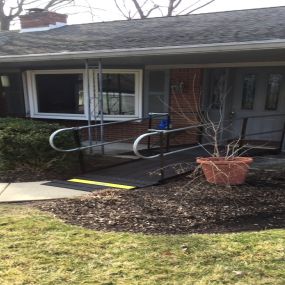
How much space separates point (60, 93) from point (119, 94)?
6.65 ft

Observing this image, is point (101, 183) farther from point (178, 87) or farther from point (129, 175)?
point (178, 87)

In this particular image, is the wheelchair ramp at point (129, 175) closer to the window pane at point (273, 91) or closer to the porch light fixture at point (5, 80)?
the window pane at point (273, 91)

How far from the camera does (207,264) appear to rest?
→ 3.25m

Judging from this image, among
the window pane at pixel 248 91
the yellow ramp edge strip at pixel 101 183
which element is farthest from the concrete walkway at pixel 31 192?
the window pane at pixel 248 91

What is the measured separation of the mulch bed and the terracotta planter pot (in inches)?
5.9

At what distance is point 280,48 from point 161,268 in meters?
4.25

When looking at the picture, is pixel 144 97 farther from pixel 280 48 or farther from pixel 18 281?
pixel 18 281

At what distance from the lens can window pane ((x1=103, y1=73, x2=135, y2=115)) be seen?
10477 millimetres

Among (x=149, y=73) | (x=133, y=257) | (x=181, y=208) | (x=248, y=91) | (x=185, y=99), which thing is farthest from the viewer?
(x=149, y=73)

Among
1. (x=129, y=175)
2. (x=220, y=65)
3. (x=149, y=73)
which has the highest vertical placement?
(x=220, y=65)

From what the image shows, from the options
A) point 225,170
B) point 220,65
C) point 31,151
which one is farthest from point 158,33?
point 225,170

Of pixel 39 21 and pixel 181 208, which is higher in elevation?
pixel 39 21

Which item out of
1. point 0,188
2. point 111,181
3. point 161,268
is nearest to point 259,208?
point 161,268

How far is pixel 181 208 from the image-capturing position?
4.82 meters
